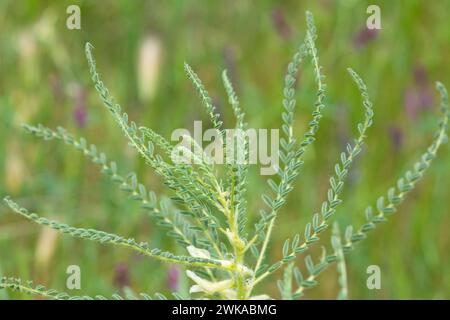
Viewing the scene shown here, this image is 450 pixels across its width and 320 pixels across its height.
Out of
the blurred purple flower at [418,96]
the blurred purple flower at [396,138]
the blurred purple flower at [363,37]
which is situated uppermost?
the blurred purple flower at [363,37]

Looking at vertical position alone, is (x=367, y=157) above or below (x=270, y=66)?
below

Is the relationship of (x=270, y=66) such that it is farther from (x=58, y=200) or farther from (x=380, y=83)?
(x=58, y=200)

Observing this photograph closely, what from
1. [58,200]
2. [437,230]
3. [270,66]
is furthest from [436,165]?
[58,200]

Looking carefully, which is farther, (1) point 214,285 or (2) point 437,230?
(2) point 437,230

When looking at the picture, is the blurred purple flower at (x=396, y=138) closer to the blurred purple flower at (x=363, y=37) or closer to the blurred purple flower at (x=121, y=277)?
the blurred purple flower at (x=363, y=37)

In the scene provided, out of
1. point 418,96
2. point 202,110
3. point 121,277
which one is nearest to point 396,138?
point 418,96

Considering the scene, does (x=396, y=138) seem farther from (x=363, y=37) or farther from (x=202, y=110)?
(x=202, y=110)

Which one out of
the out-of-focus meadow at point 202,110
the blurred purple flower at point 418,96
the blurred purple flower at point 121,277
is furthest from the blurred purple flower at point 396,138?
the blurred purple flower at point 121,277

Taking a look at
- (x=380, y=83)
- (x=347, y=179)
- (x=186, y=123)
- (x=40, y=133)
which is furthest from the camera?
(x=380, y=83)
